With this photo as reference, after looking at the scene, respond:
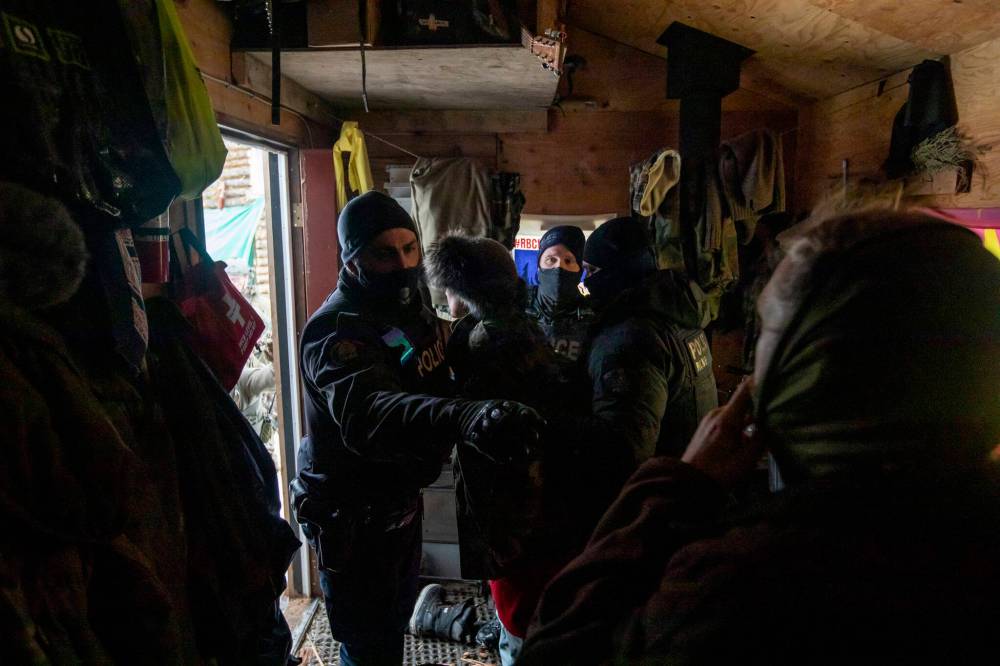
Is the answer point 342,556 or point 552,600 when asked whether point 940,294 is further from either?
point 342,556

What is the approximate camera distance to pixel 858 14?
2.16m

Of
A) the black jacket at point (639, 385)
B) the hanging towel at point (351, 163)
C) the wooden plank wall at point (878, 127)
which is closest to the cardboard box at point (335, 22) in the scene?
the hanging towel at point (351, 163)

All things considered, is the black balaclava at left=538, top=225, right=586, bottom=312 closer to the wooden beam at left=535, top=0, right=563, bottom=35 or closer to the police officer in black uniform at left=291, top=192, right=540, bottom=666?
the police officer in black uniform at left=291, top=192, right=540, bottom=666

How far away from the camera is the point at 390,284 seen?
69.6 inches

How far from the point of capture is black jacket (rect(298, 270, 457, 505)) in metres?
1.29

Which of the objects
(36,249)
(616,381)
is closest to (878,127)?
(616,381)

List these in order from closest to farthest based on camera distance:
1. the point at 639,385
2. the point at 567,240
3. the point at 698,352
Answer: the point at 639,385
the point at 698,352
the point at 567,240

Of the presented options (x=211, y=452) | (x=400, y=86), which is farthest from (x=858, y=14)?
(x=211, y=452)

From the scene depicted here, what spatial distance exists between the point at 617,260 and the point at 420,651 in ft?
6.67

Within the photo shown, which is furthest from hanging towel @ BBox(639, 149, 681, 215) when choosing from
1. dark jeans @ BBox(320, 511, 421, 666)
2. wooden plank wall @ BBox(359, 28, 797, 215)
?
dark jeans @ BBox(320, 511, 421, 666)

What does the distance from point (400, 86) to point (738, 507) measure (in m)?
2.59

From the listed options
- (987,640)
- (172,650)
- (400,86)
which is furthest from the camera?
(400,86)

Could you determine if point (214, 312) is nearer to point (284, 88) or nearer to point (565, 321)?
point (565, 321)

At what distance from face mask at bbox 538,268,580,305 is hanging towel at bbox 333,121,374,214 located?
1.20m
